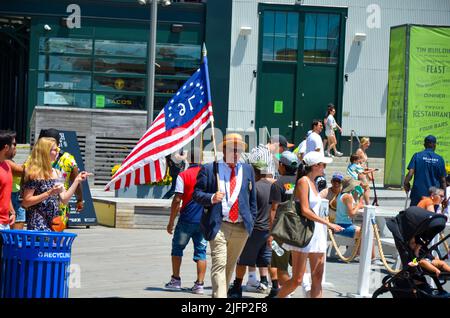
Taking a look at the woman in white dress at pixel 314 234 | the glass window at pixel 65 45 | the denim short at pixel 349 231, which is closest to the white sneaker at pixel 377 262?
the denim short at pixel 349 231

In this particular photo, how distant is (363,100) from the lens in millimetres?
32906

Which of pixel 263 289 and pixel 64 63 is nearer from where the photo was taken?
pixel 263 289

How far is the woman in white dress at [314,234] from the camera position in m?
10.1

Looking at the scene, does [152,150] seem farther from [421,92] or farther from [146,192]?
[421,92]

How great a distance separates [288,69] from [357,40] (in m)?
2.44

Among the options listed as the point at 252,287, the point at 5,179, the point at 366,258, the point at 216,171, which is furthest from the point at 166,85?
the point at 5,179

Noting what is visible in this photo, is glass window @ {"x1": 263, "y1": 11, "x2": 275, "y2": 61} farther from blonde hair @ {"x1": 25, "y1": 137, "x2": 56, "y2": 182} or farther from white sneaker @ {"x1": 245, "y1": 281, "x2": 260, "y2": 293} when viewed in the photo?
blonde hair @ {"x1": 25, "y1": 137, "x2": 56, "y2": 182}

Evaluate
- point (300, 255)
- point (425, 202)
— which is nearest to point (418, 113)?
point (425, 202)

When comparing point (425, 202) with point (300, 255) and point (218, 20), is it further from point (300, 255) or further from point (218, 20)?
point (218, 20)

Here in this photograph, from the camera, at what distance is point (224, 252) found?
10328 mm

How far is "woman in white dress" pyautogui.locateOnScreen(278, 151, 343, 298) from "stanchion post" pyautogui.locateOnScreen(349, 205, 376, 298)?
1.96 meters

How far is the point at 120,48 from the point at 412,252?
22.4 meters

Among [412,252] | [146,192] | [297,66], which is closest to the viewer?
[412,252]
